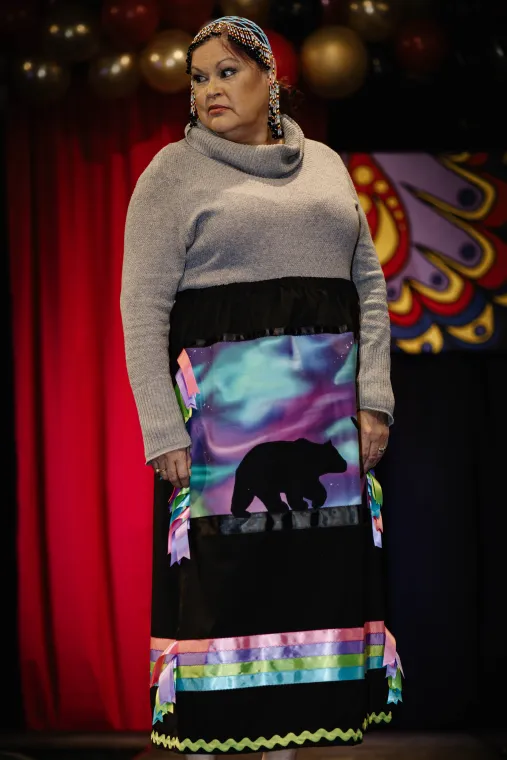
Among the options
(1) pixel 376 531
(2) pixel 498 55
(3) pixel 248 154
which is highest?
(2) pixel 498 55

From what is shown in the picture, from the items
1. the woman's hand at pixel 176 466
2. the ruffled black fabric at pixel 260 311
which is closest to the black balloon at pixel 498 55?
the ruffled black fabric at pixel 260 311

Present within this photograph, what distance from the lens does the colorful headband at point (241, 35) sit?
1642 millimetres

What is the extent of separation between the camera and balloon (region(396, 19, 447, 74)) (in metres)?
2.48

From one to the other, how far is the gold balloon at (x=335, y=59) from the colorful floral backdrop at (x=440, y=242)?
27 cm

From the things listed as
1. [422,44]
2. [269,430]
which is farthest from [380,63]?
[269,430]

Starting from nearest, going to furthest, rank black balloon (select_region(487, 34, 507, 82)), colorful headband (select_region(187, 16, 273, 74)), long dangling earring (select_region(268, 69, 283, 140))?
colorful headband (select_region(187, 16, 273, 74)), long dangling earring (select_region(268, 69, 283, 140)), black balloon (select_region(487, 34, 507, 82))

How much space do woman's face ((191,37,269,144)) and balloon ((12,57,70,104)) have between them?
39.7 inches

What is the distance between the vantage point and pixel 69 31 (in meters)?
2.49

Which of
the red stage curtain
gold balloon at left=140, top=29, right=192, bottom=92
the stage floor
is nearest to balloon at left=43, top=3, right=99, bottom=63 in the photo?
gold balloon at left=140, top=29, right=192, bottom=92

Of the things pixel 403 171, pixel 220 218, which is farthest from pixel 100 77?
pixel 220 218

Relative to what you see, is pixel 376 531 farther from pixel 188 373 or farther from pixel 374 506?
pixel 188 373

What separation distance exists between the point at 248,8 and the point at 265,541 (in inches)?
62.8

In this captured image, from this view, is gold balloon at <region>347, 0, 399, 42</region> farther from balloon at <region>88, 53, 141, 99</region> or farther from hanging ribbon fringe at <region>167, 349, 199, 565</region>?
hanging ribbon fringe at <region>167, 349, 199, 565</region>

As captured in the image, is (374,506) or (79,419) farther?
(79,419)
